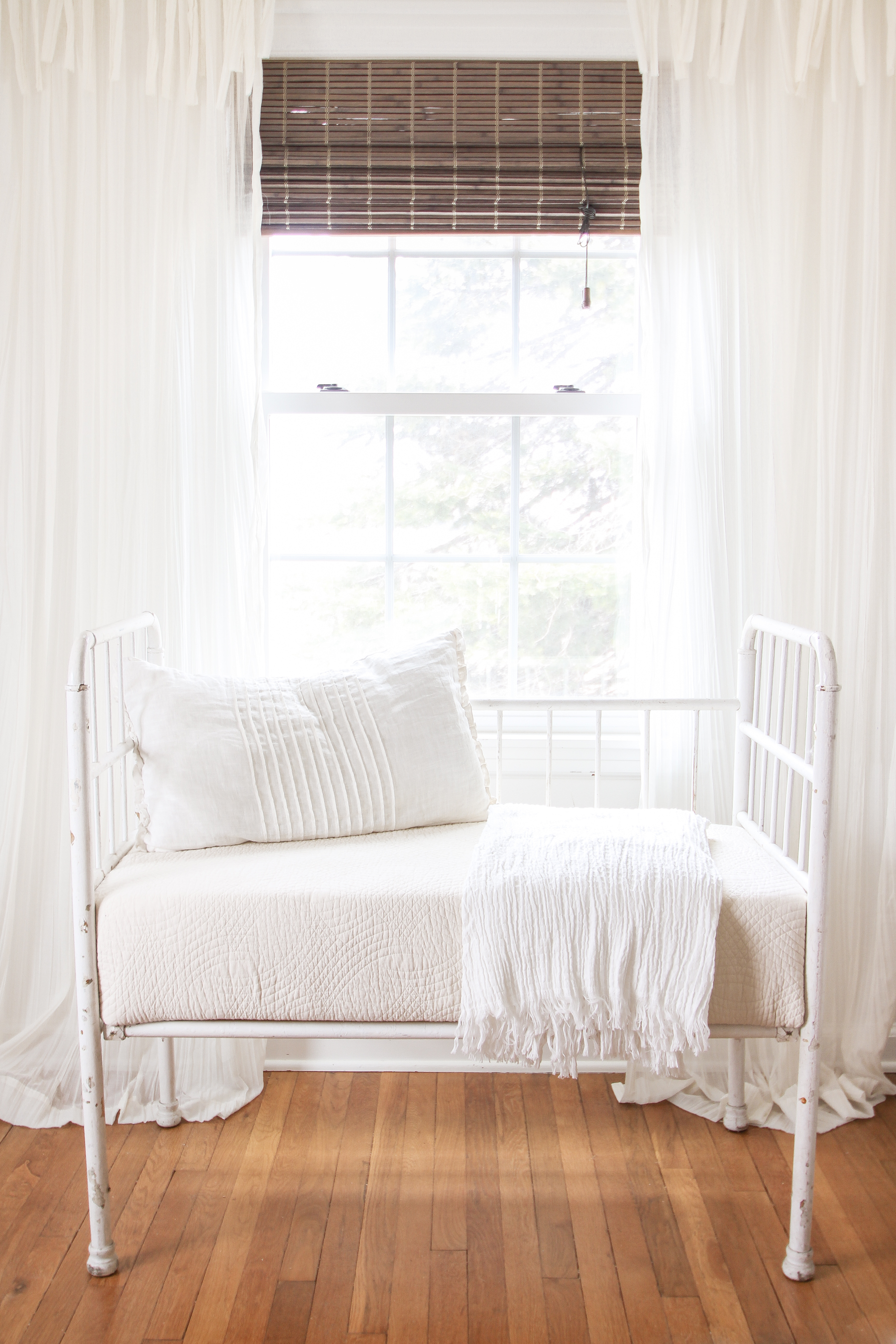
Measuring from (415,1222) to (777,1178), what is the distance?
0.64 meters

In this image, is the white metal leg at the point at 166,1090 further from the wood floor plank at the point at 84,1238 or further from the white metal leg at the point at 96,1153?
the white metal leg at the point at 96,1153

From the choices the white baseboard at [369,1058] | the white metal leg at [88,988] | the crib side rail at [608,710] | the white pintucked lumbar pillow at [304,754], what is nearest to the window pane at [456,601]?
the crib side rail at [608,710]

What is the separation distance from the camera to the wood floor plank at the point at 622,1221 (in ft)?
4.75

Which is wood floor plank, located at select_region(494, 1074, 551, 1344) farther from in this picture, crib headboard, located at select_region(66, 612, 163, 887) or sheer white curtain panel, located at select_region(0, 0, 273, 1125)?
crib headboard, located at select_region(66, 612, 163, 887)

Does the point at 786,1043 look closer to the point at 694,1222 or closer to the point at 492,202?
the point at 694,1222

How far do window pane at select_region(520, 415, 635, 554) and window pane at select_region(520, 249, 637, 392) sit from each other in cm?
9

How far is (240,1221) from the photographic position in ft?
5.50

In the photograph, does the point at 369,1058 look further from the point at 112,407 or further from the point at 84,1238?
the point at 112,407

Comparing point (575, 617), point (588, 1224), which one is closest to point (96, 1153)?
point (588, 1224)

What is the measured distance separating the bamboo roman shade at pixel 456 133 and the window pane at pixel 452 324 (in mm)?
160

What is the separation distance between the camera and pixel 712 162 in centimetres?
203

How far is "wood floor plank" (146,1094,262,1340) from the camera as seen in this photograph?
1.45 metres

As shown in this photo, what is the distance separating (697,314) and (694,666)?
70 centimetres

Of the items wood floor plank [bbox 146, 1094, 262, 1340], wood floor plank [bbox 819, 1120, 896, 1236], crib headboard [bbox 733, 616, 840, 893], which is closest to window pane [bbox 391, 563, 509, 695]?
crib headboard [bbox 733, 616, 840, 893]
